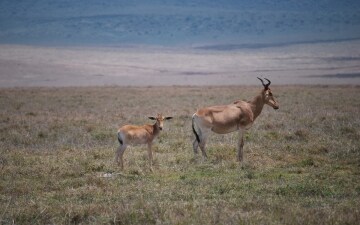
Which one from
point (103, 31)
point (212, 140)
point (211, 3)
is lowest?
point (212, 140)

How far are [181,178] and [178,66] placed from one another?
77.0 meters

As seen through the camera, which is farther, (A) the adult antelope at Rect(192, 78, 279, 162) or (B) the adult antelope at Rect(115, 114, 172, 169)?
(A) the adult antelope at Rect(192, 78, 279, 162)

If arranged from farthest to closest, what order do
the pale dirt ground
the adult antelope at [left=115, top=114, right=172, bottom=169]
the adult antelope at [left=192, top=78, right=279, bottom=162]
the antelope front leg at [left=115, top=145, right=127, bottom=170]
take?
the pale dirt ground, the adult antelope at [left=192, top=78, right=279, bottom=162], the adult antelope at [left=115, top=114, right=172, bottom=169], the antelope front leg at [left=115, top=145, right=127, bottom=170]

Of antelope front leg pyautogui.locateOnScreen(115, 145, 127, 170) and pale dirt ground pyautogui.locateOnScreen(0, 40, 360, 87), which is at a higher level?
pale dirt ground pyautogui.locateOnScreen(0, 40, 360, 87)

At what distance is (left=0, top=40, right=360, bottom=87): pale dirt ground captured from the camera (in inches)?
2562

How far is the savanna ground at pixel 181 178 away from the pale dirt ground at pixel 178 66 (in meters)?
42.6

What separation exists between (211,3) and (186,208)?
175m

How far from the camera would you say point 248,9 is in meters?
166

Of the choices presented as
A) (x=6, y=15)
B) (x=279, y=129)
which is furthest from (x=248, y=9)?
(x=279, y=129)

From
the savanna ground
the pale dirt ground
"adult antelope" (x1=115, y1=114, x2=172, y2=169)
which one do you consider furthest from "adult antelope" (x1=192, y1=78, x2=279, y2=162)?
the pale dirt ground

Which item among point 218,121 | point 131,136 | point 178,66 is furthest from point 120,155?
point 178,66

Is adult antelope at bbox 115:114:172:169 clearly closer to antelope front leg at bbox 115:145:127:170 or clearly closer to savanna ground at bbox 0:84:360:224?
antelope front leg at bbox 115:145:127:170

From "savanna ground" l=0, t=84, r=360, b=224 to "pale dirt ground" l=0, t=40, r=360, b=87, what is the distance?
140ft

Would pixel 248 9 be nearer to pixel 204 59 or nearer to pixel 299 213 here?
pixel 204 59
